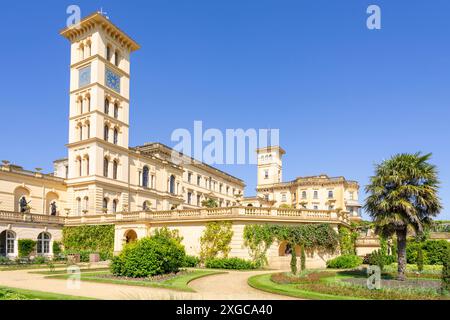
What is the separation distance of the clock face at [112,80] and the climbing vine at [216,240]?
28.2 m

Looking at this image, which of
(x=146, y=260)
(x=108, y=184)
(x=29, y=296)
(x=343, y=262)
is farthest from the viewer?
(x=108, y=184)

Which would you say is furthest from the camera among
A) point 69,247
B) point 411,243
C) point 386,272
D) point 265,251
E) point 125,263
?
point 69,247

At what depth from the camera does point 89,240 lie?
126 ft

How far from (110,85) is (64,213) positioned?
56.3ft

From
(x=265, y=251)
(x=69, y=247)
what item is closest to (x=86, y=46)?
(x=69, y=247)

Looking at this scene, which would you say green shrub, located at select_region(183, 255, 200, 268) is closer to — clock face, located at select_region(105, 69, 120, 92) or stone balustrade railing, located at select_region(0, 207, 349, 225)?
stone balustrade railing, located at select_region(0, 207, 349, 225)

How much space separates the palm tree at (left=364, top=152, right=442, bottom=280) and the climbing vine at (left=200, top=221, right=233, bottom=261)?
11.6 m

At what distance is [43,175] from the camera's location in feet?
147

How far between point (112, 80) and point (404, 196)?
40345 mm

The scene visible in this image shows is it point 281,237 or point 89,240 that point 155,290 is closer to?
point 281,237

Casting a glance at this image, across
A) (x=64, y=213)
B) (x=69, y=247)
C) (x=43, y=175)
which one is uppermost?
(x=43, y=175)

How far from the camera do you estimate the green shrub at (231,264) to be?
2770 centimetres

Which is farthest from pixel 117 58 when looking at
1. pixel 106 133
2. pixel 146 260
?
pixel 146 260
